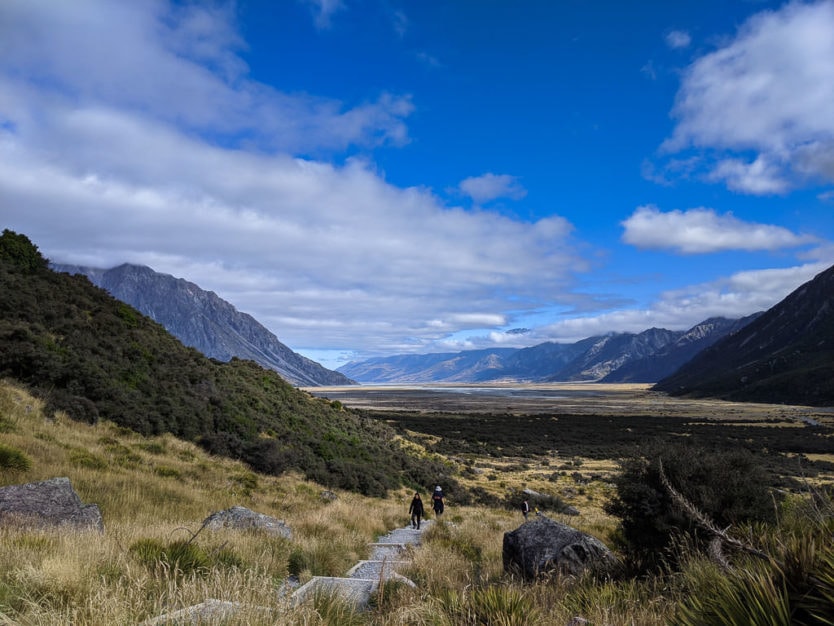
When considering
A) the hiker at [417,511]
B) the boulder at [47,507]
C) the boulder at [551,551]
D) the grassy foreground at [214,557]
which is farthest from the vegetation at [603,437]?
the boulder at [47,507]

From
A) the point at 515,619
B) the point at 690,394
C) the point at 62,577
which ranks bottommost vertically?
the point at 690,394

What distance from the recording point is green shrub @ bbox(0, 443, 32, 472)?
1140 cm

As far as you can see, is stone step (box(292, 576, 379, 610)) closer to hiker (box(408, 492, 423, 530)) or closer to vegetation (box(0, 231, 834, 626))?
vegetation (box(0, 231, 834, 626))

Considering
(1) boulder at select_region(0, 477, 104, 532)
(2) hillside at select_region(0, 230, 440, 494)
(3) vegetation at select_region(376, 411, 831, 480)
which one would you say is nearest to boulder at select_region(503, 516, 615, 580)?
(1) boulder at select_region(0, 477, 104, 532)

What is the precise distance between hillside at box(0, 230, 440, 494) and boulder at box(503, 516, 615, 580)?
16.3m

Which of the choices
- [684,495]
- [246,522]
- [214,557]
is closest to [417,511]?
[246,522]

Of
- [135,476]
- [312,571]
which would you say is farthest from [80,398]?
[312,571]

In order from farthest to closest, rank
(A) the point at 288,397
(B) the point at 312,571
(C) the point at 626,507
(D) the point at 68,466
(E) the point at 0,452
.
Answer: (A) the point at 288,397 < (D) the point at 68,466 < (E) the point at 0,452 < (C) the point at 626,507 < (B) the point at 312,571

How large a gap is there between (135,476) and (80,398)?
672 cm

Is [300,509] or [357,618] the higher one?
[357,618]

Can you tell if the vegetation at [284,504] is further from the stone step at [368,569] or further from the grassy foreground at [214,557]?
the stone step at [368,569]

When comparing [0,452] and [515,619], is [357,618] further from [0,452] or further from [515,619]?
[0,452]

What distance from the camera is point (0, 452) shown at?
11453 mm

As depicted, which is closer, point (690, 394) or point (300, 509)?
point (300, 509)
